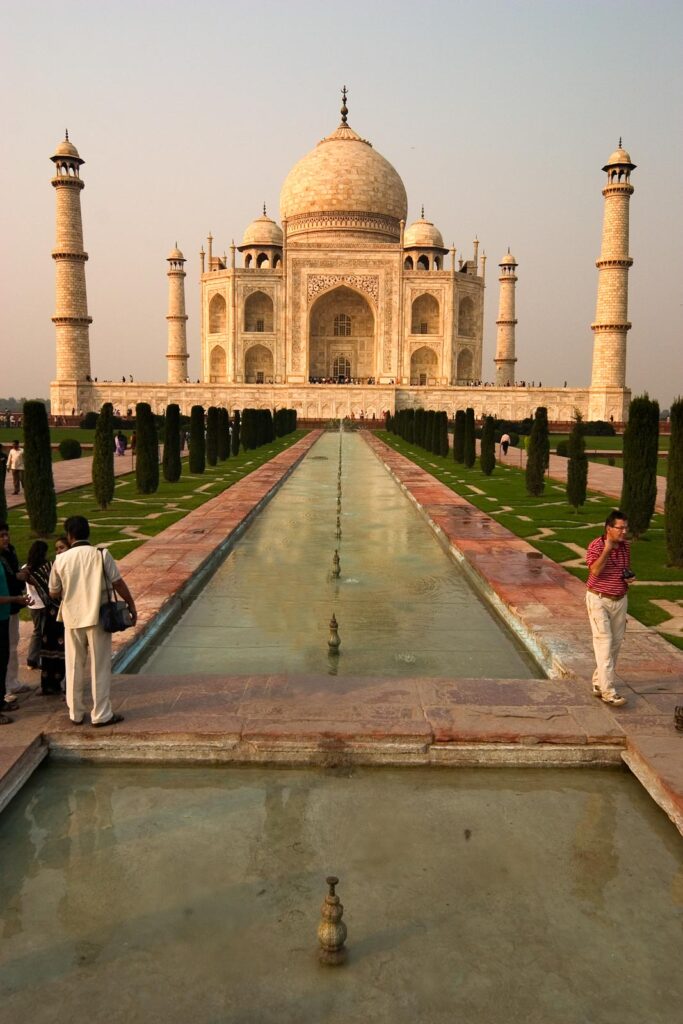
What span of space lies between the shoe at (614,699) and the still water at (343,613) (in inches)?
27.1

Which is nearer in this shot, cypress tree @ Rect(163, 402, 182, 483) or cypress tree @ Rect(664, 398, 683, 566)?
cypress tree @ Rect(664, 398, 683, 566)

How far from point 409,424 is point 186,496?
15490 millimetres

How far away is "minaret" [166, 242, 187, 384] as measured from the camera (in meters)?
42.8

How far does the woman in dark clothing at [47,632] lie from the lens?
3.66 metres

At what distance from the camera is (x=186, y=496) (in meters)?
11.5

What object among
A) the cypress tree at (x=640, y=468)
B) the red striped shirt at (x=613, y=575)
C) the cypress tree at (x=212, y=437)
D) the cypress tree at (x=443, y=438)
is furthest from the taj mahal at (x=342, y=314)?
the red striped shirt at (x=613, y=575)

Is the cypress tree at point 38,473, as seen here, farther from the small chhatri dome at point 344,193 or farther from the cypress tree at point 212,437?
the small chhatri dome at point 344,193

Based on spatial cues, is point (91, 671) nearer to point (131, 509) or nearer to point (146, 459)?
point (131, 509)

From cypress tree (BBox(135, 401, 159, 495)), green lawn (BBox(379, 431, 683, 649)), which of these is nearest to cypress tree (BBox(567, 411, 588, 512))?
green lawn (BBox(379, 431, 683, 649))

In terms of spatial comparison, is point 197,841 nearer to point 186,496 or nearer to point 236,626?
point 236,626

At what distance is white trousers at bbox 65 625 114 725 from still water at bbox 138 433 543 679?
3.09ft

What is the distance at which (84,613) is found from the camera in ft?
10.8

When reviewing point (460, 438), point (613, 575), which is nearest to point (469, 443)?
point (460, 438)

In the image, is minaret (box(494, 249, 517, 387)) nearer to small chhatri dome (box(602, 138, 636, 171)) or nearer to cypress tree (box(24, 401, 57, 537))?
small chhatri dome (box(602, 138, 636, 171))
